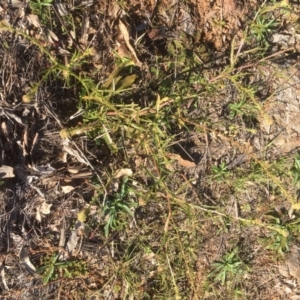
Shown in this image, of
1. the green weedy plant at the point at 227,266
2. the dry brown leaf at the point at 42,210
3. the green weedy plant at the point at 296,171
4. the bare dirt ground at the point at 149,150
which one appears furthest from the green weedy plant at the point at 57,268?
the green weedy plant at the point at 296,171

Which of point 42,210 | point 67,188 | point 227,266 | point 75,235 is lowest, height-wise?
point 227,266

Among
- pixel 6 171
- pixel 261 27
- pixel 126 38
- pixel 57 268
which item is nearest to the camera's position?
pixel 6 171

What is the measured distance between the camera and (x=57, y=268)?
299cm

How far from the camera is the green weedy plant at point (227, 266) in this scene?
3.19m

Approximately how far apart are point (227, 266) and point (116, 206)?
0.84 m

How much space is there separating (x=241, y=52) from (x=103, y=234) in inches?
55.4

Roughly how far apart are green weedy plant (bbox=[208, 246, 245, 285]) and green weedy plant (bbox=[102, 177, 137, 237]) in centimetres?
69

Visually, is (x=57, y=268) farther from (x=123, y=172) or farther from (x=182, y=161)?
(x=182, y=161)

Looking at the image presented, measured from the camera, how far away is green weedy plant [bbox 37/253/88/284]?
9.68 feet

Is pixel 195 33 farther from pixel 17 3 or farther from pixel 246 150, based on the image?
pixel 17 3

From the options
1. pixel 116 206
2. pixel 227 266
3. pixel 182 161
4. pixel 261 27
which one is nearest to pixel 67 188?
pixel 116 206

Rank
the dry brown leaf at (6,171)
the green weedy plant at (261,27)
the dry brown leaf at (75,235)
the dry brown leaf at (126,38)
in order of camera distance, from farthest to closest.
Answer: the green weedy plant at (261,27), the dry brown leaf at (75,235), the dry brown leaf at (126,38), the dry brown leaf at (6,171)

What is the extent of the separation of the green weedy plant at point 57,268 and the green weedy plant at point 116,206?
0.91ft

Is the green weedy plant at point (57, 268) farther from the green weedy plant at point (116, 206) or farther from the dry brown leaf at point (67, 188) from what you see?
the dry brown leaf at point (67, 188)
